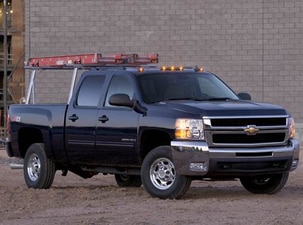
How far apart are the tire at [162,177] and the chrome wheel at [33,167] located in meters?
2.83

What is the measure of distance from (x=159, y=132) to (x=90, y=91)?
6.19ft

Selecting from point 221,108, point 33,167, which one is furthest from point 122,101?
point 33,167

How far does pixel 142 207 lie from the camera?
11953 mm

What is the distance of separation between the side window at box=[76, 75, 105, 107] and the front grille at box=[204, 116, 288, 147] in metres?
2.40

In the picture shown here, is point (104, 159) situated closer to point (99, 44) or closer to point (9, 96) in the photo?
point (99, 44)

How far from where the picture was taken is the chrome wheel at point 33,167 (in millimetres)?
15219

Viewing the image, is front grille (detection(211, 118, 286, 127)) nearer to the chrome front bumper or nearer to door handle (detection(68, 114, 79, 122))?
the chrome front bumper

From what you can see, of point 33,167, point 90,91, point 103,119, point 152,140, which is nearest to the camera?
point 152,140

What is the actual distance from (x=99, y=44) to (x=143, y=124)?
2424 cm

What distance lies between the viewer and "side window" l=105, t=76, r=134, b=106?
13656 millimetres

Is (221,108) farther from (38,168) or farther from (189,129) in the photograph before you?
(38,168)

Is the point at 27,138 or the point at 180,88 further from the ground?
the point at 180,88

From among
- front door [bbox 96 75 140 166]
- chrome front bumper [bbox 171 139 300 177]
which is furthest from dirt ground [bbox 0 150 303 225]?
front door [bbox 96 75 140 166]

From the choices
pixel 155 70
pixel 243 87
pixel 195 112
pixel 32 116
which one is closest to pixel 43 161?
pixel 32 116
